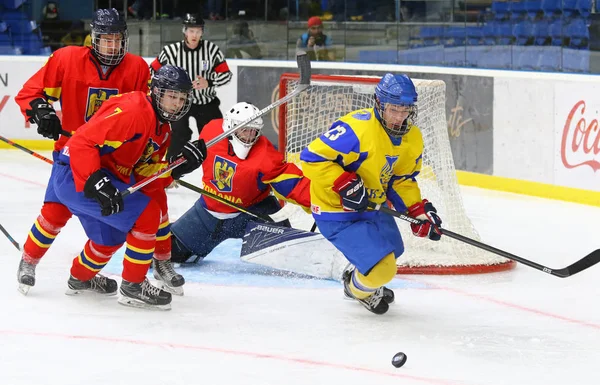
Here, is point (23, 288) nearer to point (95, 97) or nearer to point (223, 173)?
point (95, 97)

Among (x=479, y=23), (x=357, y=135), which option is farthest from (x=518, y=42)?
(x=357, y=135)

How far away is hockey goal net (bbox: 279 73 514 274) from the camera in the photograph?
4.50 meters

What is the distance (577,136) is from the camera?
610 cm

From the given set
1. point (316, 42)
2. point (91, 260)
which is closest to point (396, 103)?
point (91, 260)

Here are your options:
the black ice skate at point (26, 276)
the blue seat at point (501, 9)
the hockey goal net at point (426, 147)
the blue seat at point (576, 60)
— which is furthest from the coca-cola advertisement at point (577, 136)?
the black ice skate at point (26, 276)

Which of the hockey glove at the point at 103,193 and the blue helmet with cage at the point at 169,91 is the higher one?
the blue helmet with cage at the point at 169,91

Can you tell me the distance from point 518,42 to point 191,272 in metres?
3.39

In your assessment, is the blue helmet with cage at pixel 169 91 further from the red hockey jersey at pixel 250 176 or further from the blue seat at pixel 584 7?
the blue seat at pixel 584 7

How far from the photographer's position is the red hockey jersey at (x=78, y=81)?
4.06 m

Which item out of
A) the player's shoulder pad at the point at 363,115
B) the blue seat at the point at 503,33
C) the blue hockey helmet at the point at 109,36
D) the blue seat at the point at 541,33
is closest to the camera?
the player's shoulder pad at the point at 363,115

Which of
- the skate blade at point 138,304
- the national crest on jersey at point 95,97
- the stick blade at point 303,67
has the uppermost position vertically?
the stick blade at point 303,67

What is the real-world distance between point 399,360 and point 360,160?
0.76 metres

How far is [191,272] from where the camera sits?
14.4 feet

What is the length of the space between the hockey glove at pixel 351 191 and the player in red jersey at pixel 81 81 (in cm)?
108
